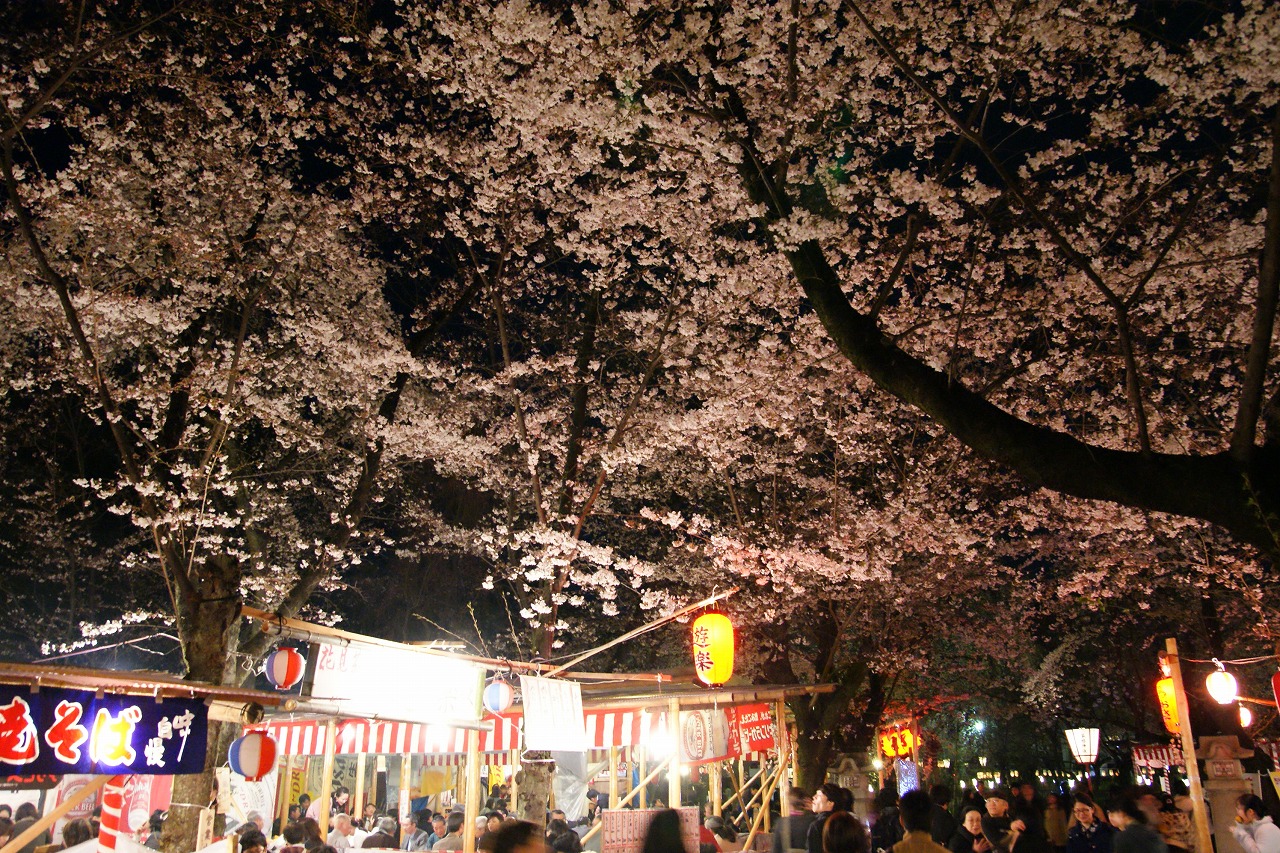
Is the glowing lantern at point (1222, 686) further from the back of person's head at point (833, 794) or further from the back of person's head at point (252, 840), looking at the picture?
the back of person's head at point (252, 840)

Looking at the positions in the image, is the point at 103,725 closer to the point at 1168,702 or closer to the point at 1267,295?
the point at 1267,295

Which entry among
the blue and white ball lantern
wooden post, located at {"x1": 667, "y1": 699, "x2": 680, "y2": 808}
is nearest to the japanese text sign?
the blue and white ball lantern

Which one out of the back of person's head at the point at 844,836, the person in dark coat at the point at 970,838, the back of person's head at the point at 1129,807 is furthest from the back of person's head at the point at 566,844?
the back of person's head at the point at 1129,807

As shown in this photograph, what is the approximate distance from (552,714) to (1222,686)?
11.2 meters

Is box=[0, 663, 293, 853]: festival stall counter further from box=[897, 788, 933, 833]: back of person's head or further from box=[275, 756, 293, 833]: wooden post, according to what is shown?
box=[275, 756, 293, 833]: wooden post

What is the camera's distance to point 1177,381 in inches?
476

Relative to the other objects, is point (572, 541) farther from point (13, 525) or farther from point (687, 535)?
point (13, 525)

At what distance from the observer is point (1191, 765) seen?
1121cm

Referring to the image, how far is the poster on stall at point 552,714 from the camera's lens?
34.1 feet

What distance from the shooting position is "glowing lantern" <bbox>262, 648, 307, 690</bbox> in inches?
347

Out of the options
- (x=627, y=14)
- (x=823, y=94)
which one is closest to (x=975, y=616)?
(x=823, y=94)

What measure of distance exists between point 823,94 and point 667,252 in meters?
5.10

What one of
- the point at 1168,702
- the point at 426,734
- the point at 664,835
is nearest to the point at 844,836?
the point at 664,835

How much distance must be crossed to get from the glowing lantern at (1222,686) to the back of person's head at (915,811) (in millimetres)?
10902
